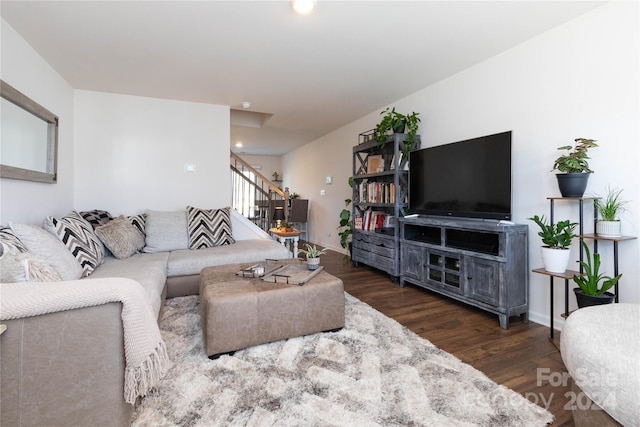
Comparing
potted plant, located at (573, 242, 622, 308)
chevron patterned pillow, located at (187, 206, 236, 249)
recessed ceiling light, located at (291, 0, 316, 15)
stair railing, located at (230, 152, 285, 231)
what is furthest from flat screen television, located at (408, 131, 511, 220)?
stair railing, located at (230, 152, 285, 231)

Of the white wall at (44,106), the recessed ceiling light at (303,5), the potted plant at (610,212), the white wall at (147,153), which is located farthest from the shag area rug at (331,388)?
the white wall at (147,153)

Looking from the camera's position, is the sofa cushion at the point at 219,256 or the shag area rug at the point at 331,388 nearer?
the shag area rug at the point at 331,388

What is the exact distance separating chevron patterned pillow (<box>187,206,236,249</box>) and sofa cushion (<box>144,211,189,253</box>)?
0.24ft

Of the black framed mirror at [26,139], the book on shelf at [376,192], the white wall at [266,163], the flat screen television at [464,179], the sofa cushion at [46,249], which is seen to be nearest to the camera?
the sofa cushion at [46,249]

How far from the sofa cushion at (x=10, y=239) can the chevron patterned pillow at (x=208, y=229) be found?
1.65 m

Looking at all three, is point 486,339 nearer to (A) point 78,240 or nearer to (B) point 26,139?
(A) point 78,240

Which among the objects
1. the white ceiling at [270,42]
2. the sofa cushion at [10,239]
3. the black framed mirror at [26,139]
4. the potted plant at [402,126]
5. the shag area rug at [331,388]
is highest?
the white ceiling at [270,42]

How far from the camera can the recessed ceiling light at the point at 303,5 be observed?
1.96 m

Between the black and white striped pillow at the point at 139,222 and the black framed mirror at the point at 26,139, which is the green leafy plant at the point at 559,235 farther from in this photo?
the black framed mirror at the point at 26,139

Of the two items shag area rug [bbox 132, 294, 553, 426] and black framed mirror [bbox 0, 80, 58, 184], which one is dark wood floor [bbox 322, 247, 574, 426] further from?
black framed mirror [bbox 0, 80, 58, 184]

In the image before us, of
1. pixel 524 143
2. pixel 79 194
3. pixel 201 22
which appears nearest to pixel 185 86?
pixel 201 22

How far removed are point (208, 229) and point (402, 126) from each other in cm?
256

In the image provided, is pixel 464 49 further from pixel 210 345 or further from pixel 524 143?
pixel 210 345

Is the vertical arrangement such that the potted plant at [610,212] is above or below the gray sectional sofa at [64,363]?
above
